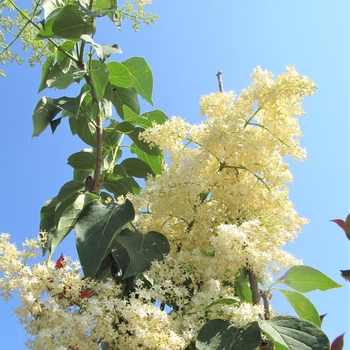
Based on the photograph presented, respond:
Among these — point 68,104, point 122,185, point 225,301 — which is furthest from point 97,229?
point 68,104

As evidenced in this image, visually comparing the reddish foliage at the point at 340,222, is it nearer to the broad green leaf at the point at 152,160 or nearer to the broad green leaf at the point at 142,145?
the broad green leaf at the point at 142,145

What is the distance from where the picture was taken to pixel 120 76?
199 cm

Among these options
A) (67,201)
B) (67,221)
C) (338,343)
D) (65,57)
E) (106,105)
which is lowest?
(338,343)

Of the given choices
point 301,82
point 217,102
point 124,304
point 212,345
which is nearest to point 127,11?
point 217,102

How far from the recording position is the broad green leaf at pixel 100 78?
1681mm

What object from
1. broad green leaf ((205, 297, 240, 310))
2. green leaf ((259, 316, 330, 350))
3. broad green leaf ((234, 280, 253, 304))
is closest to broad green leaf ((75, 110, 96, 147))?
broad green leaf ((234, 280, 253, 304))

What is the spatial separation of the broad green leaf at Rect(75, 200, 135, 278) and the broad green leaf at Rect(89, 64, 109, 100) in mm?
508

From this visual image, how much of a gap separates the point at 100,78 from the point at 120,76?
29cm

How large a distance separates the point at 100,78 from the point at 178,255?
78 cm

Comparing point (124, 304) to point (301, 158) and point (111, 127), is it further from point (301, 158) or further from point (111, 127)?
point (111, 127)

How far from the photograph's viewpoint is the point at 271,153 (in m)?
1.48

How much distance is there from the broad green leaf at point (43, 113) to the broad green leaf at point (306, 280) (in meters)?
1.19

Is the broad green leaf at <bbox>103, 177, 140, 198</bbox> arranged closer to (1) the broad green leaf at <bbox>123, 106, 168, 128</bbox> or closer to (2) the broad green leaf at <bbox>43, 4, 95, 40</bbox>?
(1) the broad green leaf at <bbox>123, 106, 168, 128</bbox>

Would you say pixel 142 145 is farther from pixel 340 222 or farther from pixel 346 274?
pixel 346 274
